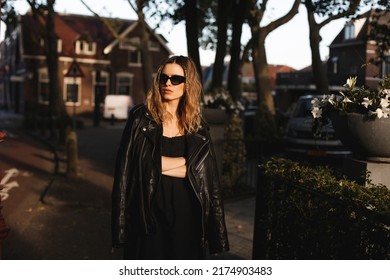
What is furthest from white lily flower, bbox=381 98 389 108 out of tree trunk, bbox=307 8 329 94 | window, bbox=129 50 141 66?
window, bbox=129 50 141 66

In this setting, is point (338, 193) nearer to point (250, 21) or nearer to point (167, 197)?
point (167, 197)

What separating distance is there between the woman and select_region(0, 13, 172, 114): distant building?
38.2 m

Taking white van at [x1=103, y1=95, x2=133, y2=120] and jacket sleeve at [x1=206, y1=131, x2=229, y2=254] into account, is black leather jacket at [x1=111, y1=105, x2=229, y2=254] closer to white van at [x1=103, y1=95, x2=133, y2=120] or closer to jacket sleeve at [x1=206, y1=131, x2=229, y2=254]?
jacket sleeve at [x1=206, y1=131, x2=229, y2=254]

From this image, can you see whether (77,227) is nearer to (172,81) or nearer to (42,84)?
(172,81)

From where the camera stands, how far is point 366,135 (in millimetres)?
3609

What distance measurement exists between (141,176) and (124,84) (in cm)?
4126

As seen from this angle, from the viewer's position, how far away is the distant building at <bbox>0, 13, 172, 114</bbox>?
41000 mm

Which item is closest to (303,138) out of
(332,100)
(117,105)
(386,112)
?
(332,100)

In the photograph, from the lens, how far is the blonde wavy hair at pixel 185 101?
3244 millimetres

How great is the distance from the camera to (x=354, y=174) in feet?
12.3

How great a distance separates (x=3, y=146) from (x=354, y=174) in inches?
627

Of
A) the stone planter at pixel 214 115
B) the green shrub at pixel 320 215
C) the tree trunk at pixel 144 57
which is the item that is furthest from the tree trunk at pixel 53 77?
the green shrub at pixel 320 215

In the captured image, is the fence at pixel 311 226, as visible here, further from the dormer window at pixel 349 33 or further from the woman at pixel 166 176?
the dormer window at pixel 349 33
